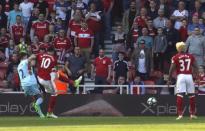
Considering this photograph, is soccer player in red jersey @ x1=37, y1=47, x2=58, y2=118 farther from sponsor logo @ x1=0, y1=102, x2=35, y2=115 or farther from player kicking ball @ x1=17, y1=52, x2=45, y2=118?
sponsor logo @ x1=0, y1=102, x2=35, y2=115

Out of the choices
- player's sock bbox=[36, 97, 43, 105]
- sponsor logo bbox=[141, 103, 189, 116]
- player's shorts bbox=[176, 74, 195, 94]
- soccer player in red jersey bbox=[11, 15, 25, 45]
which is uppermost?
soccer player in red jersey bbox=[11, 15, 25, 45]

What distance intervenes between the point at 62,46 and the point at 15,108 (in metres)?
3.26

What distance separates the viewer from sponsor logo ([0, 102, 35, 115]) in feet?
83.1

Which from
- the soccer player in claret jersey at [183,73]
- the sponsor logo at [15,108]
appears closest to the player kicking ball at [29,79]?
the sponsor logo at [15,108]

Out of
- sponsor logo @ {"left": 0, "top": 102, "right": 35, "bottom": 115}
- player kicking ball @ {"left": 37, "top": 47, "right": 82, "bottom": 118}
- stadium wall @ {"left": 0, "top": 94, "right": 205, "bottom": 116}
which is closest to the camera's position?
player kicking ball @ {"left": 37, "top": 47, "right": 82, "bottom": 118}

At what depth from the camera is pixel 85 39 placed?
27.2 m

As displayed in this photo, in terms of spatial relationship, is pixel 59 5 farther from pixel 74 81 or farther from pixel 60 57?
pixel 74 81

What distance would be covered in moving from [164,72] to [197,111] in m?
2.34

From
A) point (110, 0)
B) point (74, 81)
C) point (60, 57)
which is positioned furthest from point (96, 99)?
point (110, 0)

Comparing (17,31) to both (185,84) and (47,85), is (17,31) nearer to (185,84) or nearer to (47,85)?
(47,85)

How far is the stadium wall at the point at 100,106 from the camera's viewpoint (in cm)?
2522

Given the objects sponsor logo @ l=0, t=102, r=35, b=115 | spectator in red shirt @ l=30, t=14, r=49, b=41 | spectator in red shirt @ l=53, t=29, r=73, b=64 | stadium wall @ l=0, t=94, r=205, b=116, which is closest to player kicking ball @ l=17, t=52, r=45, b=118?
stadium wall @ l=0, t=94, r=205, b=116

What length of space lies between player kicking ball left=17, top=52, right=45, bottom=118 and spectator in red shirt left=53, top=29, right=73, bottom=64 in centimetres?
342

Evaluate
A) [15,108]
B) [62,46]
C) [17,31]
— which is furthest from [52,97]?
[17,31]
